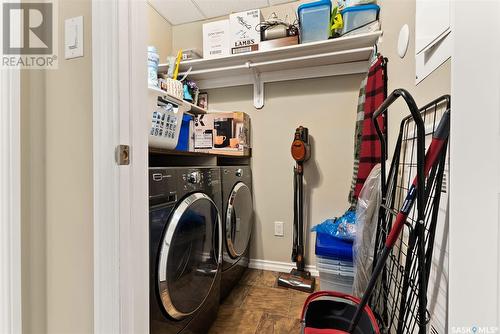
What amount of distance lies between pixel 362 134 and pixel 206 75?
154cm

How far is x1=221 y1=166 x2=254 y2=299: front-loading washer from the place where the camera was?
5.06 feet

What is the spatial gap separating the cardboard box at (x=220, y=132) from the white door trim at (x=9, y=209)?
1337mm

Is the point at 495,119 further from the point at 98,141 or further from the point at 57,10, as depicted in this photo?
the point at 57,10

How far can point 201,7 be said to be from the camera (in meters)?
2.18

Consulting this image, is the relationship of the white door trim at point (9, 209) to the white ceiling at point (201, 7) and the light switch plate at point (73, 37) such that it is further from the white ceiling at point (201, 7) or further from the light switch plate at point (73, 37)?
the white ceiling at point (201, 7)

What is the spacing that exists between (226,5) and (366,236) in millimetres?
2254

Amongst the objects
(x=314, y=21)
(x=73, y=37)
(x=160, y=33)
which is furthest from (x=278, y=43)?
(x=73, y=37)

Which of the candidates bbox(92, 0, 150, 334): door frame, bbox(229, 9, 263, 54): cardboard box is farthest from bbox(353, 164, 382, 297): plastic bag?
bbox(229, 9, 263, 54): cardboard box

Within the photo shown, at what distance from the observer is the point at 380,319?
0.88m

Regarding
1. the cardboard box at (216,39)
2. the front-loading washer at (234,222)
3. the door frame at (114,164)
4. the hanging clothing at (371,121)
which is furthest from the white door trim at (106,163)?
the cardboard box at (216,39)

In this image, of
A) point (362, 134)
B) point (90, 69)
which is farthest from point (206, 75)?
point (90, 69)

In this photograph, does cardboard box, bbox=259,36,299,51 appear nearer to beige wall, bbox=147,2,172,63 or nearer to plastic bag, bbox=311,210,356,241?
beige wall, bbox=147,2,172,63

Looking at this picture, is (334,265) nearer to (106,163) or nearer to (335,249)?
(335,249)

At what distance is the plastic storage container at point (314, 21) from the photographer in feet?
5.64
